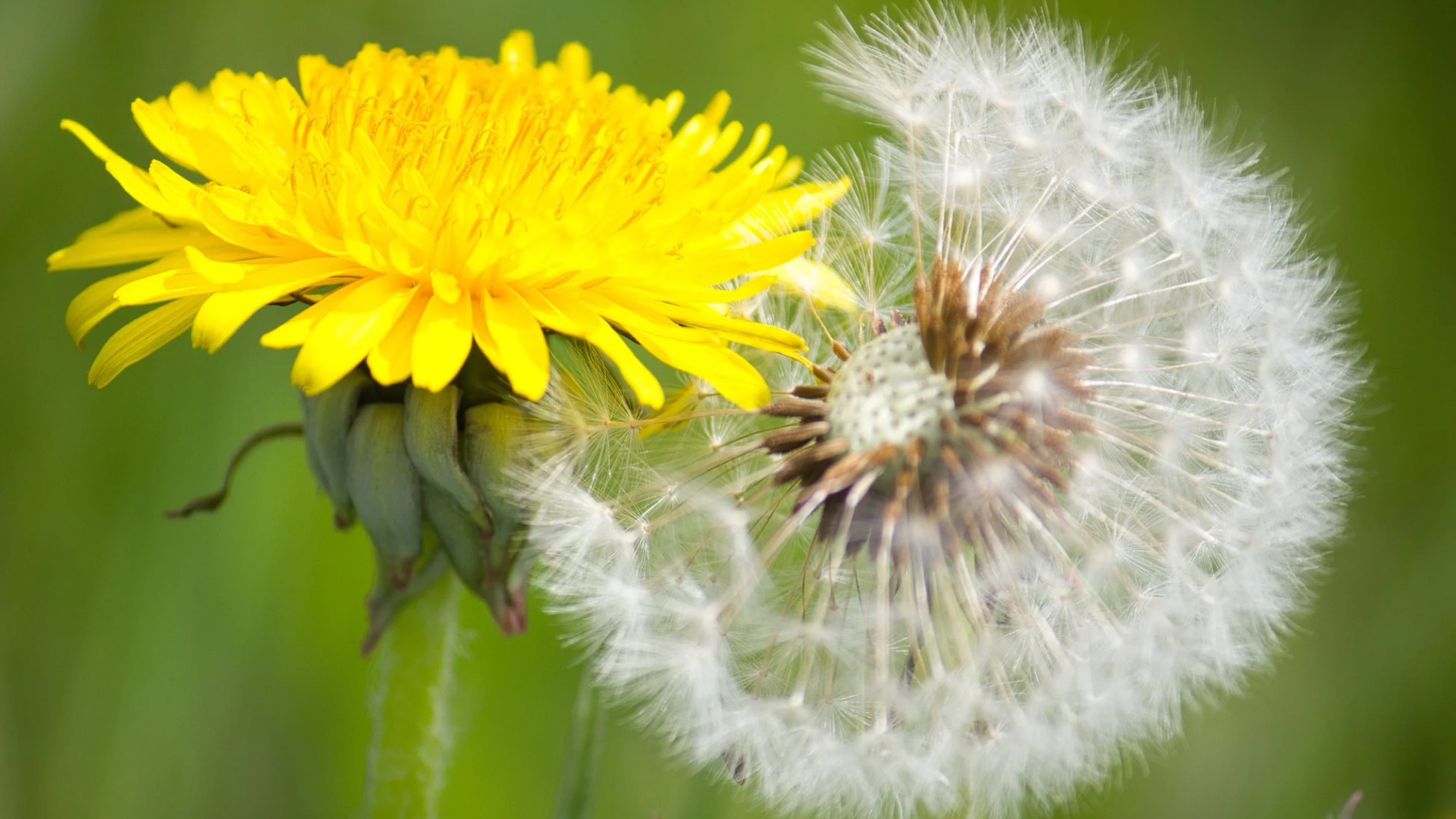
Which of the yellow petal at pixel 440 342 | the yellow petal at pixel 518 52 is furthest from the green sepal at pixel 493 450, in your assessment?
the yellow petal at pixel 518 52

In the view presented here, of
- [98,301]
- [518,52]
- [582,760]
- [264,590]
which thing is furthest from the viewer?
[264,590]

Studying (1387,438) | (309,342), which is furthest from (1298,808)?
(309,342)

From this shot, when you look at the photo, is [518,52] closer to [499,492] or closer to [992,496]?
[499,492]

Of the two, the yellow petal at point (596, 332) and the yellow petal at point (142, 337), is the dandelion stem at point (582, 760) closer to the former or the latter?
the yellow petal at point (596, 332)

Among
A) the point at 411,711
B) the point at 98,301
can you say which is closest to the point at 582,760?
the point at 411,711

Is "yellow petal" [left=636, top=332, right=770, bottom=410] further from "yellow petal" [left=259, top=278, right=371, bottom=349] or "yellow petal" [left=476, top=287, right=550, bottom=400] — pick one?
"yellow petal" [left=259, top=278, right=371, bottom=349]

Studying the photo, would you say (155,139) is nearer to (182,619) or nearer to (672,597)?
(672,597)
